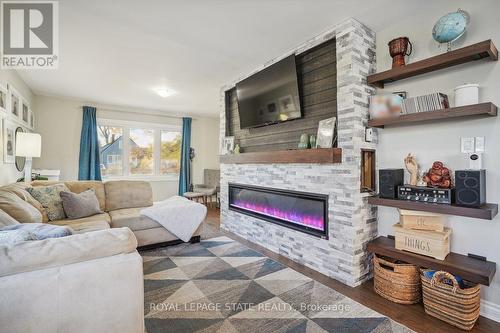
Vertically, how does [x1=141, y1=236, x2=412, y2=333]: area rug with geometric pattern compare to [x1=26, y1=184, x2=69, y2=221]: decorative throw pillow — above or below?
below

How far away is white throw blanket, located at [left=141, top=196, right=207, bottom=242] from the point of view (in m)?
3.19

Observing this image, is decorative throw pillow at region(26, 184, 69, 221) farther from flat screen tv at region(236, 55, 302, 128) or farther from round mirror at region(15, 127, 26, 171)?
flat screen tv at region(236, 55, 302, 128)

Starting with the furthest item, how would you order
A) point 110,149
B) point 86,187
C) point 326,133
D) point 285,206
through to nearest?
point 110,149, point 86,187, point 285,206, point 326,133

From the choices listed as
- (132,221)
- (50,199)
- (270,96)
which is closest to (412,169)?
(270,96)

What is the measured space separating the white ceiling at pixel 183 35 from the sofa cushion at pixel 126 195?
1617 millimetres

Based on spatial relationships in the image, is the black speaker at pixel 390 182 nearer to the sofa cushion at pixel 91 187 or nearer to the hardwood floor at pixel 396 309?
the hardwood floor at pixel 396 309

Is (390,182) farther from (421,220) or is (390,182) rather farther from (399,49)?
(399,49)

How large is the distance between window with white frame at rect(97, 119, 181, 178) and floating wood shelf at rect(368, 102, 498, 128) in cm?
528

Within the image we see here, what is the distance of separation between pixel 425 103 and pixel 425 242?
3.53 feet

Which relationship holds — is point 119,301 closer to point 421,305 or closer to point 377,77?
point 421,305

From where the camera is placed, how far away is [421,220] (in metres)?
2.00

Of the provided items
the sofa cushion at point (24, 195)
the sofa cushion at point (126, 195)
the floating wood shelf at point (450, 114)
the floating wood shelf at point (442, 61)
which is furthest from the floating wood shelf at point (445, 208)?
the sofa cushion at point (24, 195)

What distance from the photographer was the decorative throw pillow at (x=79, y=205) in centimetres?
297

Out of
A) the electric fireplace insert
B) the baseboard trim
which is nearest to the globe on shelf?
the electric fireplace insert
